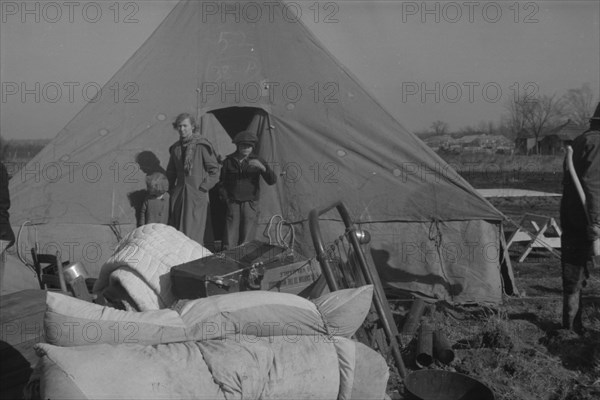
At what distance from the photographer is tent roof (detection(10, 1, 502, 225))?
5988 mm

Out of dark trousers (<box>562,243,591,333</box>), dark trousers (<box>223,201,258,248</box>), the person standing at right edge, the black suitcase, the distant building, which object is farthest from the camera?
the distant building

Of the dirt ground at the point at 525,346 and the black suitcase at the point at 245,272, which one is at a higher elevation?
the black suitcase at the point at 245,272

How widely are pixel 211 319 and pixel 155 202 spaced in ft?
12.0

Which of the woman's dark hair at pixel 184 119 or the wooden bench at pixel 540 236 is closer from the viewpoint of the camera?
the woman's dark hair at pixel 184 119

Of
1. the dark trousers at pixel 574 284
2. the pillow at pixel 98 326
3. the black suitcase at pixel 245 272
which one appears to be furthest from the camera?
the dark trousers at pixel 574 284

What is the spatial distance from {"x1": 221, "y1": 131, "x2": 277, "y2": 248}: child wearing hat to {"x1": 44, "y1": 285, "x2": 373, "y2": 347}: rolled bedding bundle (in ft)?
10.8

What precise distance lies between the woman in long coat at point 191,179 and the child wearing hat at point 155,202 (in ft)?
0.29

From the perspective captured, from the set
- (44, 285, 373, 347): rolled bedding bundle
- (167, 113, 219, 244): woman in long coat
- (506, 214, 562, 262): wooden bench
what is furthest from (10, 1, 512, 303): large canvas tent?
(44, 285, 373, 347): rolled bedding bundle

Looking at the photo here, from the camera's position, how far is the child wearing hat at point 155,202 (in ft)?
20.1

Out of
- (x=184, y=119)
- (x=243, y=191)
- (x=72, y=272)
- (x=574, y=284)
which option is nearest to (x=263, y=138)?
(x=243, y=191)

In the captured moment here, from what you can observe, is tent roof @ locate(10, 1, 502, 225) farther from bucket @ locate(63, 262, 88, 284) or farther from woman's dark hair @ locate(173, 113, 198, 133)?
bucket @ locate(63, 262, 88, 284)

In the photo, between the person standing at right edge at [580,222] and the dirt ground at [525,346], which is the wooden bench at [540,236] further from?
the person standing at right edge at [580,222]

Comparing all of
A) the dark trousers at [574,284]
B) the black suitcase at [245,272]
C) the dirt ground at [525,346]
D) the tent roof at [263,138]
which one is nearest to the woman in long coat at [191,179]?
the tent roof at [263,138]

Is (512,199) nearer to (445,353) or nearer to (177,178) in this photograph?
(177,178)
